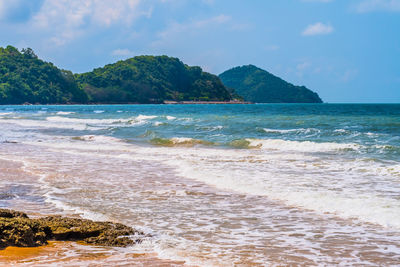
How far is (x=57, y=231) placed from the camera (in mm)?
5344

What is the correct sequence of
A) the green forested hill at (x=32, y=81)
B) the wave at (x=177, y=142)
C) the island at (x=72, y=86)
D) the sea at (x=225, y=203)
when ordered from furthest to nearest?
the island at (x=72, y=86), the green forested hill at (x=32, y=81), the wave at (x=177, y=142), the sea at (x=225, y=203)

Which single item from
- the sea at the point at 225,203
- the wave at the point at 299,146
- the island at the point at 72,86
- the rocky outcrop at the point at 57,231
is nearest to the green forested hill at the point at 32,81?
the island at the point at 72,86

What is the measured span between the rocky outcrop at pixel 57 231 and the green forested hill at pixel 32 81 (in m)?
158

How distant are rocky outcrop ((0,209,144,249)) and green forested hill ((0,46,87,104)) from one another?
158108mm

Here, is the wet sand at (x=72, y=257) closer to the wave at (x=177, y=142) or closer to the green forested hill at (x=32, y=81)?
the wave at (x=177, y=142)

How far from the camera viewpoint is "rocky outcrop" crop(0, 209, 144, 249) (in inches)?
195

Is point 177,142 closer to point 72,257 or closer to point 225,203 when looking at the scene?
point 225,203

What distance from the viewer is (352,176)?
34.2 ft

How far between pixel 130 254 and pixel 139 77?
193 metres

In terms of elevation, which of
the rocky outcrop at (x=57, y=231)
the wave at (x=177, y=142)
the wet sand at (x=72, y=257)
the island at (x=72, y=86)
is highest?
the island at (x=72, y=86)

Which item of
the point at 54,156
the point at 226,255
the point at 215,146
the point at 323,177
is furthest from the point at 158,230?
the point at 215,146

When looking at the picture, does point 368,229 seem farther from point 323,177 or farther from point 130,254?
point 323,177

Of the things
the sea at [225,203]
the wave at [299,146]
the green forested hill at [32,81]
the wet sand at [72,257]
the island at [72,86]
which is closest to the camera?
the wet sand at [72,257]

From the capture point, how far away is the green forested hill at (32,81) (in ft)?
508
